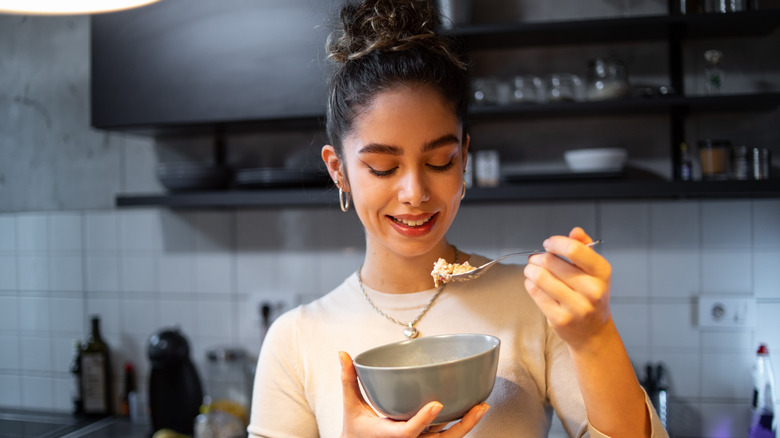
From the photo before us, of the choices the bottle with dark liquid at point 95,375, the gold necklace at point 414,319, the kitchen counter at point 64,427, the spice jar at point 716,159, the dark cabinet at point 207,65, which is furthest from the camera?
the bottle with dark liquid at point 95,375

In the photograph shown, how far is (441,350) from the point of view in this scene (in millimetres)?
890

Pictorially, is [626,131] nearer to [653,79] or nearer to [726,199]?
[653,79]

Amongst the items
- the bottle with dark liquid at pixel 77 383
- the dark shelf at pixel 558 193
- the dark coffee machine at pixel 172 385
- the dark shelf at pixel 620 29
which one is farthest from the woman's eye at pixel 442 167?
the bottle with dark liquid at pixel 77 383

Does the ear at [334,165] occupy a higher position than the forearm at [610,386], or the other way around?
the ear at [334,165]

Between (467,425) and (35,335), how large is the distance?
2321 mm

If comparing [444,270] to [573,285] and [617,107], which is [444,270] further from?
[617,107]

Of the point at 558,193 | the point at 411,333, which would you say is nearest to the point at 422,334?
the point at 411,333

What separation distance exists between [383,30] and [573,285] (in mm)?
548

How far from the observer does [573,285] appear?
0.71m

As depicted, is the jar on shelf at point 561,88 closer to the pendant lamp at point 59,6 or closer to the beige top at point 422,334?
the beige top at point 422,334

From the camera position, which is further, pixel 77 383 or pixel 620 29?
pixel 77 383

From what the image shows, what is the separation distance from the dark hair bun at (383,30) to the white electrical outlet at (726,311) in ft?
4.38

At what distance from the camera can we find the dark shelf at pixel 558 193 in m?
1.68

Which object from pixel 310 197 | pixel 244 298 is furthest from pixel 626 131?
pixel 244 298
